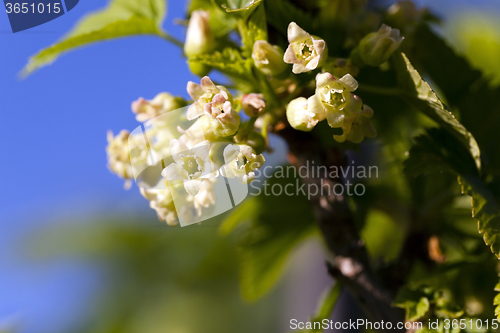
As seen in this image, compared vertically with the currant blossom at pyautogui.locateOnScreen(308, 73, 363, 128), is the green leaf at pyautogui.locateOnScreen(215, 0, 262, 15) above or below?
above

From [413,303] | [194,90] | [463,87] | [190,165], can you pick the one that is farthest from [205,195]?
[463,87]

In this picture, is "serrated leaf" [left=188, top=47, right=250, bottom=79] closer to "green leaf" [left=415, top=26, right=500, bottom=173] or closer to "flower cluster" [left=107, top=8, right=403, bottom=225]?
"flower cluster" [left=107, top=8, right=403, bottom=225]

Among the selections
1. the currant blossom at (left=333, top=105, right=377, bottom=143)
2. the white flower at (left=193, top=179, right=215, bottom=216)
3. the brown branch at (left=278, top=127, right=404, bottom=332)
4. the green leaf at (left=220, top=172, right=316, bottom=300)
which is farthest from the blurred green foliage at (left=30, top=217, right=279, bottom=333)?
the currant blossom at (left=333, top=105, right=377, bottom=143)

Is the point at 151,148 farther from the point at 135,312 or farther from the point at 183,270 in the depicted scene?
the point at 135,312

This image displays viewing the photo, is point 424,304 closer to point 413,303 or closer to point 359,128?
point 413,303

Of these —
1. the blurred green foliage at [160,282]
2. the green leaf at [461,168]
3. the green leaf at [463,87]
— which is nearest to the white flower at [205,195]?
the green leaf at [461,168]

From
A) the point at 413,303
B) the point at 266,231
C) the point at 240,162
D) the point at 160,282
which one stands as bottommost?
the point at 160,282
